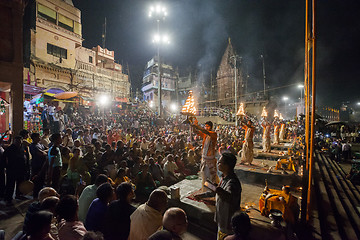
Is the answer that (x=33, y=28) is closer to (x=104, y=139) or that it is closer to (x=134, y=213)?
(x=104, y=139)

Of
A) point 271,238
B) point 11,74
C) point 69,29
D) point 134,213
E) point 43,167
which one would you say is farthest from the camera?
point 69,29

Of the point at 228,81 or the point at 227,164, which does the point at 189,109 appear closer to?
the point at 227,164

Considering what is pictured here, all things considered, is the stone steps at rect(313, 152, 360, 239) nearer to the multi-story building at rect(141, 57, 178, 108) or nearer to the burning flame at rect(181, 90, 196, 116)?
the burning flame at rect(181, 90, 196, 116)

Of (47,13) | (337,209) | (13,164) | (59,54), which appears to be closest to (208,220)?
(337,209)

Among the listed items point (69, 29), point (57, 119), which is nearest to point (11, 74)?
point (57, 119)

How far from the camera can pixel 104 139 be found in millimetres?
10055

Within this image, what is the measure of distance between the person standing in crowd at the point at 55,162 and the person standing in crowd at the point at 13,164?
859 mm

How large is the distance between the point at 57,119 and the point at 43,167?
8.24m

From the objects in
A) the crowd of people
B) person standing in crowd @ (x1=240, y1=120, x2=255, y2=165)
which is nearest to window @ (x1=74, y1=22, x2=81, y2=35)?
the crowd of people

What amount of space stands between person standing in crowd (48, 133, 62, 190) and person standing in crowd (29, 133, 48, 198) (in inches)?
13.9

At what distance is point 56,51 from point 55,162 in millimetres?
25266

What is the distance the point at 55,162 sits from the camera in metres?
5.41

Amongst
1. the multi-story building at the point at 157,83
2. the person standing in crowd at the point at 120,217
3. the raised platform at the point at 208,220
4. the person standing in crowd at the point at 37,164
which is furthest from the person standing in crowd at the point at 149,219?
the multi-story building at the point at 157,83

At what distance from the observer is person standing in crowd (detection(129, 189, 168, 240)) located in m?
2.55
